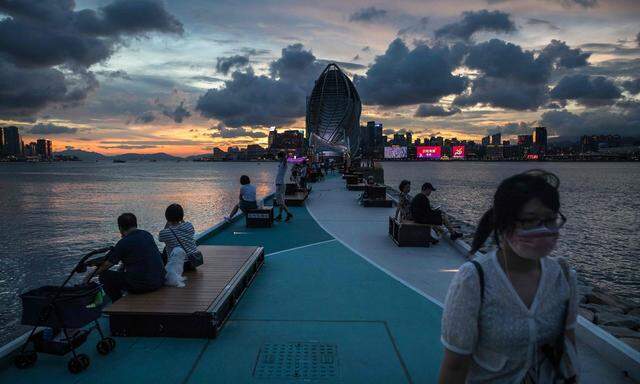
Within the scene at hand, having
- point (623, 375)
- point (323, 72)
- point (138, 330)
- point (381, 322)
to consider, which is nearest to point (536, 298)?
point (623, 375)

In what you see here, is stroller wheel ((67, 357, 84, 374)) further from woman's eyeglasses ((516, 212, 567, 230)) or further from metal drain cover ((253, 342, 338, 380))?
woman's eyeglasses ((516, 212, 567, 230))

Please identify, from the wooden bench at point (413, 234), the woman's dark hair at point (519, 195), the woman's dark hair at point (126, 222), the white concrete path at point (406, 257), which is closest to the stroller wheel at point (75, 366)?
the woman's dark hair at point (126, 222)

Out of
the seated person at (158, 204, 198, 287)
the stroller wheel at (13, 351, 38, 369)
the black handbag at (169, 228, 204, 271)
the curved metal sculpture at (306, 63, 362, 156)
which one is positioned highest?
the curved metal sculpture at (306, 63, 362, 156)

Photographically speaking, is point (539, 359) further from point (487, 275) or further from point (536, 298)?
point (487, 275)

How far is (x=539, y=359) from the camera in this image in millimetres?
1955

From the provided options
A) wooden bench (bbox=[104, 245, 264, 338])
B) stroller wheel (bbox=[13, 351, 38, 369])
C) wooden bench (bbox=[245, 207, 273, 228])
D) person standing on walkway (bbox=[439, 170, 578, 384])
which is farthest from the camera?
wooden bench (bbox=[245, 207, 273, 228])

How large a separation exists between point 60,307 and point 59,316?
0.09 m

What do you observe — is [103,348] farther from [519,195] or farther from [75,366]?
[519,195]

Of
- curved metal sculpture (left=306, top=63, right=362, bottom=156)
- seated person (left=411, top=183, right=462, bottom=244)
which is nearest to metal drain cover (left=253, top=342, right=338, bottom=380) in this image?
seated person (left=411, top=183, right=462, bottom=244)

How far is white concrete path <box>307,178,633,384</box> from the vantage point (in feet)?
14.2

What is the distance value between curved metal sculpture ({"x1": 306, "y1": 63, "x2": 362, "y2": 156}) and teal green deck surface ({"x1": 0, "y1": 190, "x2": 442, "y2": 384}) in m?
128

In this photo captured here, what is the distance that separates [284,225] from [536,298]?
38.0 ft

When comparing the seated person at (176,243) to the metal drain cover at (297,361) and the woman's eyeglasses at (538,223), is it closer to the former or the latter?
the metal drain cover at (297,361)

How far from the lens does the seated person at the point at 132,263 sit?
16.2 ft
